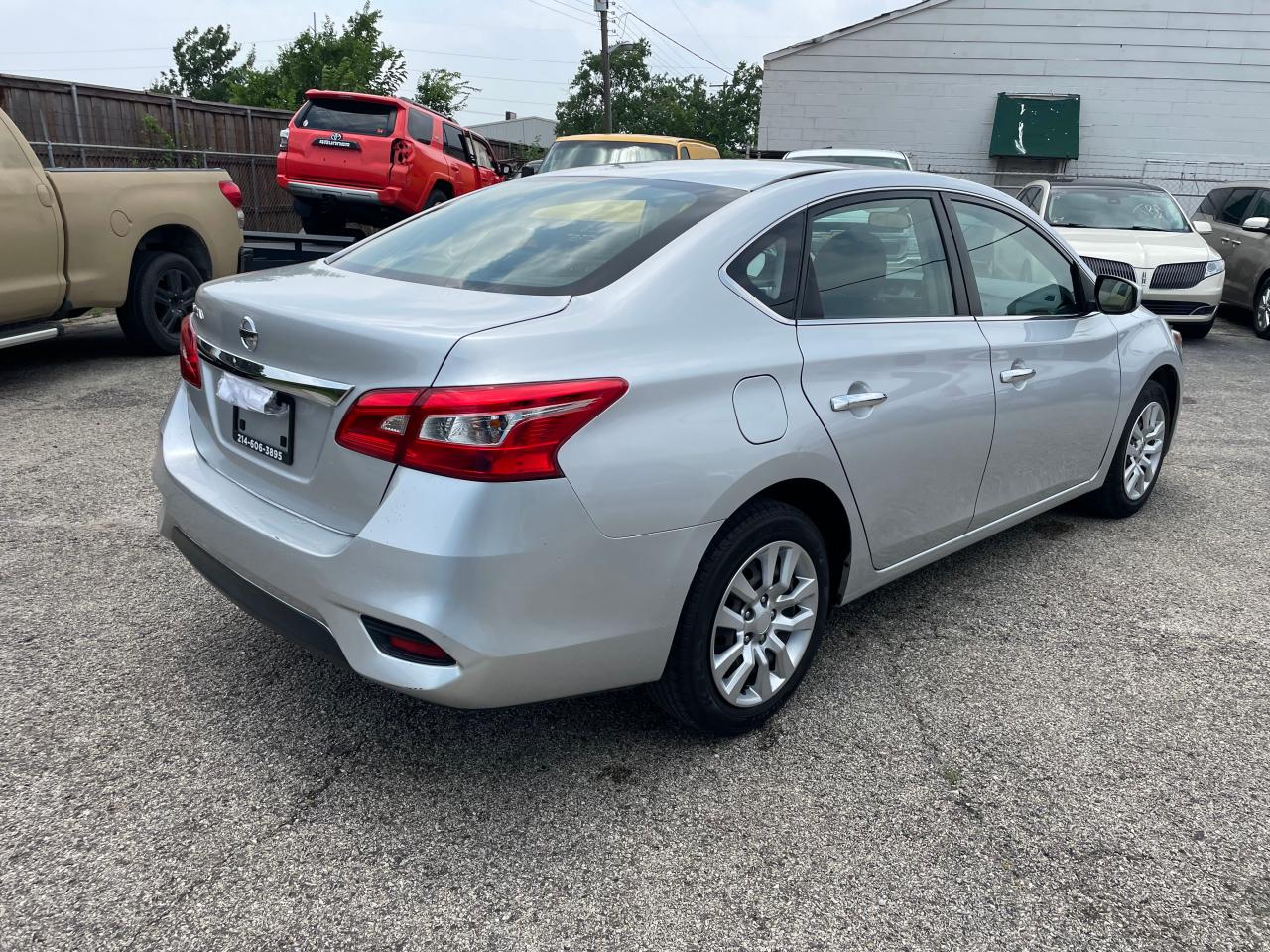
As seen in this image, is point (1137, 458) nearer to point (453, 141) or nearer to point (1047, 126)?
point (453, 141)

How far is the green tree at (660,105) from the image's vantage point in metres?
78.6

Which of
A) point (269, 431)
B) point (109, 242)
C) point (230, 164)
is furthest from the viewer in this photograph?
point (230, 164)

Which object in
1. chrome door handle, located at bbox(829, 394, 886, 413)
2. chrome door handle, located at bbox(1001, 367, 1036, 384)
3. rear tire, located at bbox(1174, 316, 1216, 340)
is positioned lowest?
rear tire, located at bbox(1174, 316, 1216, 340)

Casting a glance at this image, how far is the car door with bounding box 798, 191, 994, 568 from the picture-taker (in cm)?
293

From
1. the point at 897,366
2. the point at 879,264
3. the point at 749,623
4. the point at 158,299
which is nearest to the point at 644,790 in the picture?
the point at 749,623

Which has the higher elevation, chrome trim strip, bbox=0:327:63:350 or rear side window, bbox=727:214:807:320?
rear side window, bbox=727:214:807:320

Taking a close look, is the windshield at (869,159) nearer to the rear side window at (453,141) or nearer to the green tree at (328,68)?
the rear side window at (453,141)

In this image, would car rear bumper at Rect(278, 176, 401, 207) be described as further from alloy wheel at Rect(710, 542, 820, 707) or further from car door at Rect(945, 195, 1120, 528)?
alloy wheel at Rect(710, 542, 820, 707)

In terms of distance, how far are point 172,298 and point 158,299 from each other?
11 centimetres

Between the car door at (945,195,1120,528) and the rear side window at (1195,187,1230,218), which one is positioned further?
the rear side window at (1195,187,1230,218)

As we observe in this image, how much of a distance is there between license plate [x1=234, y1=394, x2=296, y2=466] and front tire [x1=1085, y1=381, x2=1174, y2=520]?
3668 mm

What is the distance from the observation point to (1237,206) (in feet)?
40.9

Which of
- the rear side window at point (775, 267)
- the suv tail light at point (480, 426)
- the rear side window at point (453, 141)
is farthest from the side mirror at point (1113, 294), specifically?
the rear side window at point (453, 141)

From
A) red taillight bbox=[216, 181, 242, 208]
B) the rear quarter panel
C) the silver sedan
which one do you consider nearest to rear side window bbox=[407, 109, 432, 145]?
red taillight bbox=[216, 181, 242, 208]
